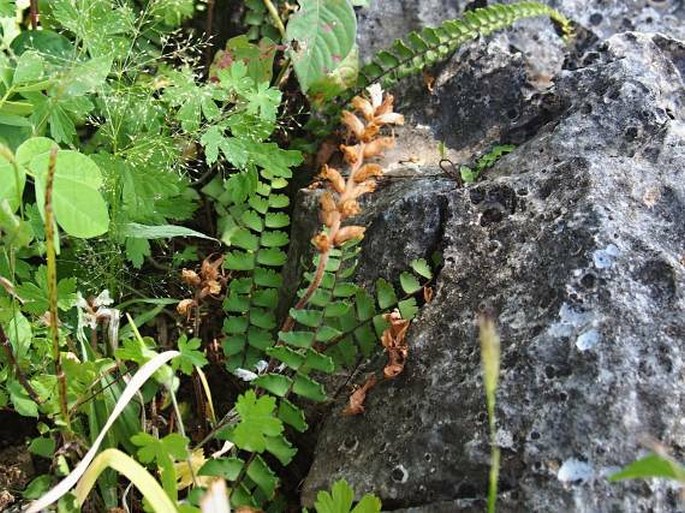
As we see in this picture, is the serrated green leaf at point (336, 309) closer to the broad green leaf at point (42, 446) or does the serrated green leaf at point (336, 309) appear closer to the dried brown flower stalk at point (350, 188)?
the dried brown flower stalk at point (350, 188)

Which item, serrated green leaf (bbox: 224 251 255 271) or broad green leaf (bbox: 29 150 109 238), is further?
serrated green leaf (bbox: 224 251 255 271)

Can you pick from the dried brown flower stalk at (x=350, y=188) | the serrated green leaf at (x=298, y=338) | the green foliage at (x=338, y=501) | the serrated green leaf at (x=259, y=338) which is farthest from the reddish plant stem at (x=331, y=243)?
the green foliage at (x=338, y=501)

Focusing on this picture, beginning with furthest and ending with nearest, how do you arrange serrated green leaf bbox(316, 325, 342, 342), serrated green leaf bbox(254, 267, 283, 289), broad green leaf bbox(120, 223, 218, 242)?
serrated green leaf bbox(254, 267, 283, 289), broad green leaf bbox(120, 223, 218, 242), serrated green leaf bbox(316, 325, 342, 342)

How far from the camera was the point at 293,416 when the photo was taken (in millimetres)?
2455

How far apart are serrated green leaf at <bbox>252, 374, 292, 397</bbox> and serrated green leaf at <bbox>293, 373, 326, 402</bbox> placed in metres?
0.03

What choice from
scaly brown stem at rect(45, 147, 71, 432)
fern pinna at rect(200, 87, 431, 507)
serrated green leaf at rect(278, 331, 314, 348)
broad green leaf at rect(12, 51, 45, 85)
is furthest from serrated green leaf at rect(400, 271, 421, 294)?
broad green leaf at rect(12, 51, 45, 85)

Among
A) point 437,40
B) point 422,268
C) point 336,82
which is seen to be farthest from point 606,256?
point 336,82

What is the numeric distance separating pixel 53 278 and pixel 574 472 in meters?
1.47

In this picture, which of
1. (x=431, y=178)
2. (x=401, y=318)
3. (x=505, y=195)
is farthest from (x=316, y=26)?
(x=401, y=318)

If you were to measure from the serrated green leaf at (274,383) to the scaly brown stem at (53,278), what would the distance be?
0.58 meters

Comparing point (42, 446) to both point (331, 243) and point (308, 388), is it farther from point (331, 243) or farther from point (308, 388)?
point (331, 243)

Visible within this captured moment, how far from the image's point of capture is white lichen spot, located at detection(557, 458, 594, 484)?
2.04m

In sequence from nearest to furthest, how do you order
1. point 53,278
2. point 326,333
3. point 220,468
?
point 53,278
point 220,468
point 326,333

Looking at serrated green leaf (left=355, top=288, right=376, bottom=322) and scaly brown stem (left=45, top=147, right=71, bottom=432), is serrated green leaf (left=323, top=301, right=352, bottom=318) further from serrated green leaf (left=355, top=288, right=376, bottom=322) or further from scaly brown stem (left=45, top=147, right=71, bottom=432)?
scaly brown stem (left=45, top=147, right=71, bottom=432)
